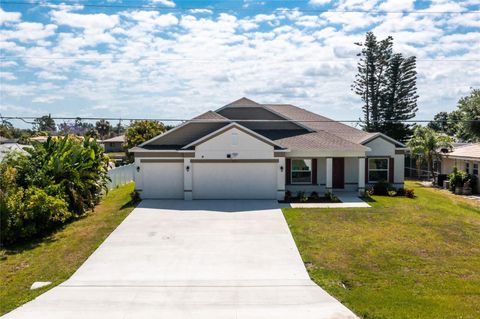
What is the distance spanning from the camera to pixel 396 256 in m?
12.9

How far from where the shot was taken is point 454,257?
12.9 m

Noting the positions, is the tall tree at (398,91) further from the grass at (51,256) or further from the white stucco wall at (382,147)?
the grass at (51,256)

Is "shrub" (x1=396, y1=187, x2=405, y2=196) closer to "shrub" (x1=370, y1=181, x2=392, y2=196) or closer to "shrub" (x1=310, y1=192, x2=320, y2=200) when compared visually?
"shrub" (x1=370, y1=181, x2=392, y2=196)

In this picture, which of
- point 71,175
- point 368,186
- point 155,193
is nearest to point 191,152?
point 155,193

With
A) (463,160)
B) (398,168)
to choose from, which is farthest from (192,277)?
(463,160)

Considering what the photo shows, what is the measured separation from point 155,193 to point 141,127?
22032 millimetres

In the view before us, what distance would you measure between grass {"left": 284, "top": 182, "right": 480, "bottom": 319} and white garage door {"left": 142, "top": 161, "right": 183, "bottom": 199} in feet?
22.8

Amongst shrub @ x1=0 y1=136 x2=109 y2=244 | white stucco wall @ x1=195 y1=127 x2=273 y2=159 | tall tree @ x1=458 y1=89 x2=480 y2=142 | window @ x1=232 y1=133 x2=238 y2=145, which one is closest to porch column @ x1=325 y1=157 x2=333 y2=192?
white stucco wall @ x1=195 y1=127 x2=273 y2=159

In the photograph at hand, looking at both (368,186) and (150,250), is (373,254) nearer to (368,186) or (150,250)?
(150,250)

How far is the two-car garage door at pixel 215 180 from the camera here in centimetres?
2186

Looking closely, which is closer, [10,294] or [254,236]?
[10,294]

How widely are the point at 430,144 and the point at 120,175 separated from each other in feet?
77.7

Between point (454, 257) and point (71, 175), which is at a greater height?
point (71, 175)

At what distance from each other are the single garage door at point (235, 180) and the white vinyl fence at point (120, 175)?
7.95 m
